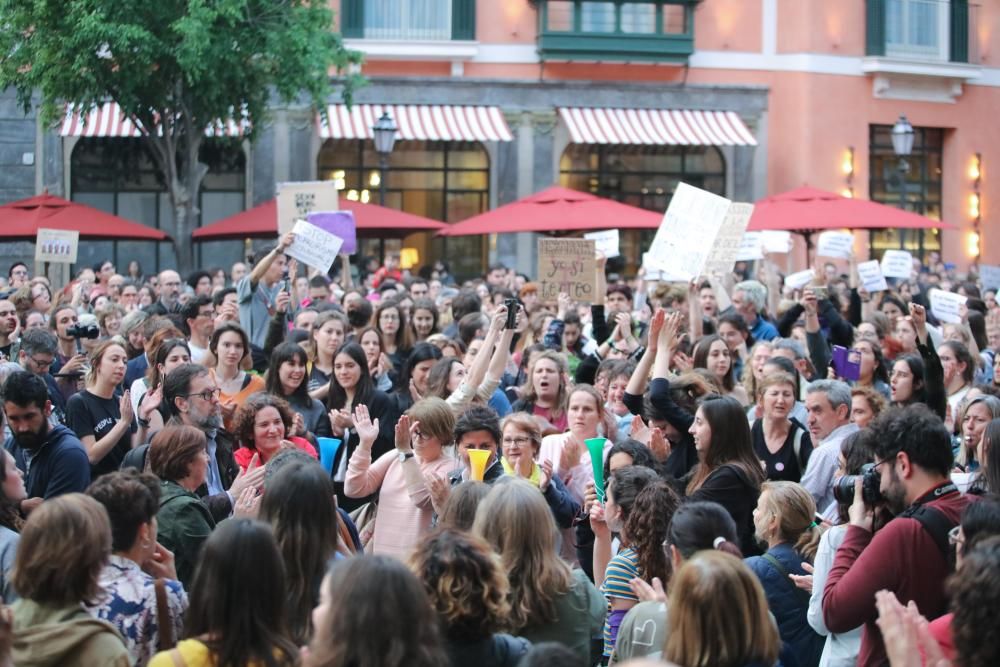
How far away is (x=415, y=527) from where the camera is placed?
6.78 metres

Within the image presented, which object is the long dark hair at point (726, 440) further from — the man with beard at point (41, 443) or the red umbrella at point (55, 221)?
the red umbrella at point (55, 221)

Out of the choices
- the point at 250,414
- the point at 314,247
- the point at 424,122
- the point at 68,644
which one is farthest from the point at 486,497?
the point at 424,122

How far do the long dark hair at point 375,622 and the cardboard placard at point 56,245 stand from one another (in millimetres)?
13398

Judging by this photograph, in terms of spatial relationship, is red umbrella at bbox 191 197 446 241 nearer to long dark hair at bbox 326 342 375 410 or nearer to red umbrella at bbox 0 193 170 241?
red umbrella at bbox 0 193 170 241

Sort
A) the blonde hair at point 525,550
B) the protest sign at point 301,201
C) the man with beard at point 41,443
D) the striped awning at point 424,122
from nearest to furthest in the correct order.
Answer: the blonde hair at point 525,550 → the man with beard at point 41,443 → the protest sign at point 301,201 → the striped awning at point 424,122

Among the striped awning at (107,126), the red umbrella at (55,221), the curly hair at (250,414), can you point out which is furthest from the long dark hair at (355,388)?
the striped awning at (107,126)

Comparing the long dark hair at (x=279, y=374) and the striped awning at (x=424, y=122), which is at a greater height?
the striped awning at (x=424, y=122)

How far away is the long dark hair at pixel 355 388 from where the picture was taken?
8664 mm

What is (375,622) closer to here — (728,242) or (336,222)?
(728,242)

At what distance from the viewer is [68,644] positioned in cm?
392

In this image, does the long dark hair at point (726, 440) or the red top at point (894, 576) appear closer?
the red top at point (894, 576)

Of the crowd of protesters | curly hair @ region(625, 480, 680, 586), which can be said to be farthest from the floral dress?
curly hair @ region(625, 480, 680, 586)

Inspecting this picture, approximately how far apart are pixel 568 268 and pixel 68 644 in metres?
8.87

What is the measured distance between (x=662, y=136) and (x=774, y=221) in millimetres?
7140
